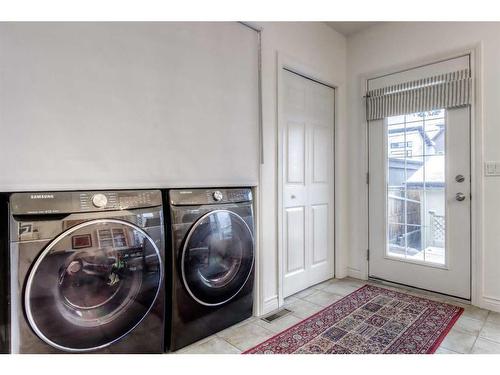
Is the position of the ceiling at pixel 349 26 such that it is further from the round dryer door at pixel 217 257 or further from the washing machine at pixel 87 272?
the washing machine at pixel 87 272

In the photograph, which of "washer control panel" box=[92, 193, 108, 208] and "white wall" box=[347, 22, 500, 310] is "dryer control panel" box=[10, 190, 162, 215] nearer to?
"washer control panel" box=[92, 193, 108, 208]

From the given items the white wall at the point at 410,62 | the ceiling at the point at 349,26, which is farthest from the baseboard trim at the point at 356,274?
the ceiling at the point at 349,26

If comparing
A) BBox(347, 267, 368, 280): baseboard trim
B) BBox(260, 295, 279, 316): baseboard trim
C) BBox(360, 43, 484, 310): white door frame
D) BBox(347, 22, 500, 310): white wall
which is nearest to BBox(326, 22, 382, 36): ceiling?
BBox(347, 22, 500, 310): white wall

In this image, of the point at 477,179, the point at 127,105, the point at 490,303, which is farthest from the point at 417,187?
the point at 127,105

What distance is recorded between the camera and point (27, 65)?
4.48 ft

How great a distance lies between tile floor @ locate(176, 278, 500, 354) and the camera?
5.85 feet

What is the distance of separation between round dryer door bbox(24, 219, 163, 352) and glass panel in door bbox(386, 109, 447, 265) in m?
2.28

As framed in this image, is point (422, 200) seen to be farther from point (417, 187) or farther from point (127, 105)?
point (127, 105)

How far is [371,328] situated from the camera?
203cm

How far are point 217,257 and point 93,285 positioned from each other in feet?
2.37

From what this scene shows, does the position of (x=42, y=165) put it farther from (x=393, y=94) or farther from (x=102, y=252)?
(x=393, y=94)

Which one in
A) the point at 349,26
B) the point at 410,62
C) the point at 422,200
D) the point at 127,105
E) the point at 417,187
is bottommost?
the point at 422,200

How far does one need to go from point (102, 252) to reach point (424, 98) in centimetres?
276
